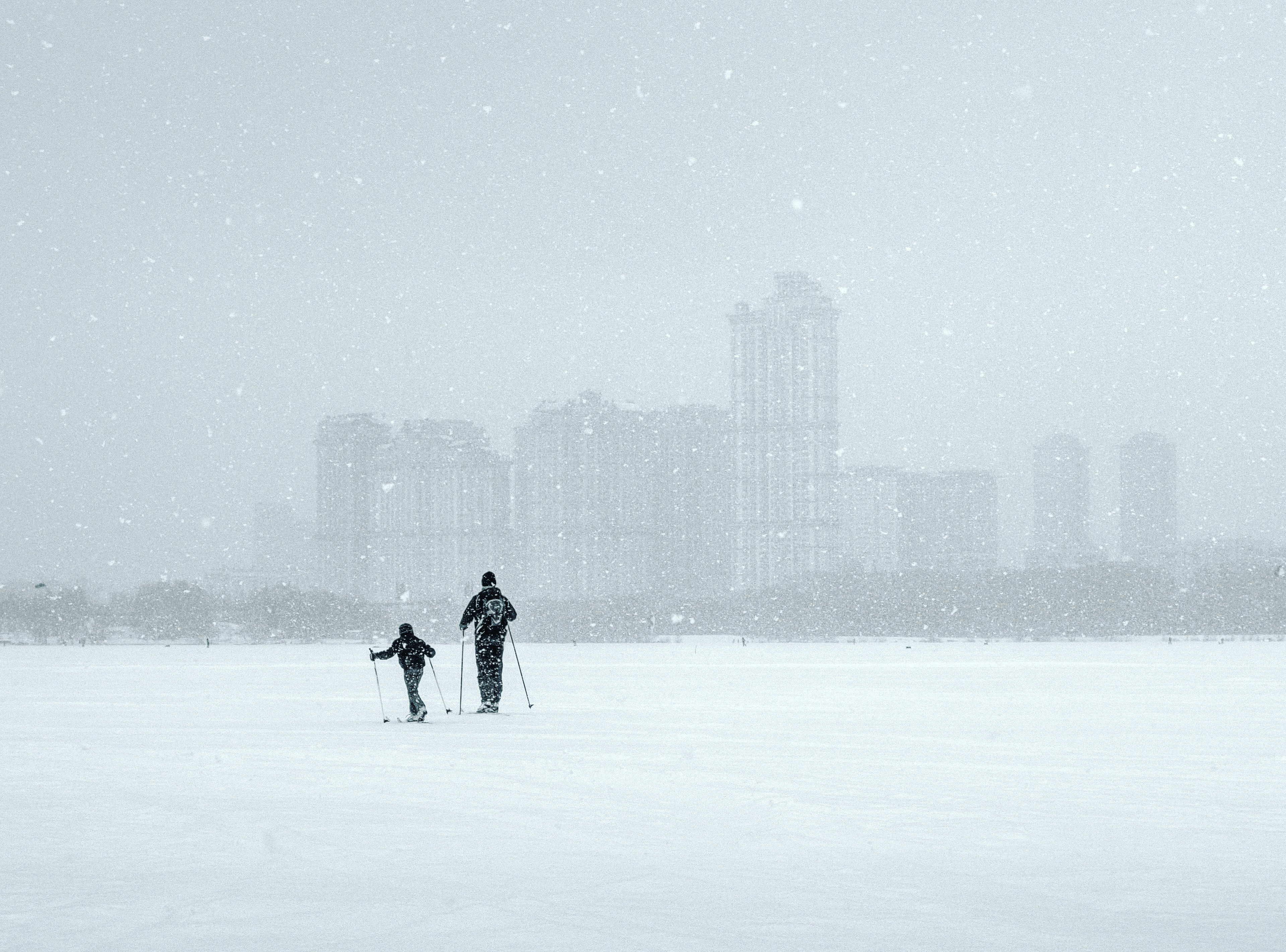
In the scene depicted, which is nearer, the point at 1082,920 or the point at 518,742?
the point at 1082,920

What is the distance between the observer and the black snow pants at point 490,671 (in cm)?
2216

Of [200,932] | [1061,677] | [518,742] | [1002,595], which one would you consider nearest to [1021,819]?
[200,932]

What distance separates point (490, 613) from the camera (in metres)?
21.7

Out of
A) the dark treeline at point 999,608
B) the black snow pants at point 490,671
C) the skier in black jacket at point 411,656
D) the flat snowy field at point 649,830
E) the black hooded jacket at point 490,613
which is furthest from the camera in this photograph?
the dark treeline at point 999,608

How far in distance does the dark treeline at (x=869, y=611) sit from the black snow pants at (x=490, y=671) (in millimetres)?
145894

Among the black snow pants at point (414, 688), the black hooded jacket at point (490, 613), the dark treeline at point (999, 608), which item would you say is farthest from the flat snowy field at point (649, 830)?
the dark treeline at point (999, 608)

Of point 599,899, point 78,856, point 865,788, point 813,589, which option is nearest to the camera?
point 599,899

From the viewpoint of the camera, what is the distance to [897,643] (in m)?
140

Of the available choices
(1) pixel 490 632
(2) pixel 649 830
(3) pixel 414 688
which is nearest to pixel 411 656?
(3) pixel 414 688

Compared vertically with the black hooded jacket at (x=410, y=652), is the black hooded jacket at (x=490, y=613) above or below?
above

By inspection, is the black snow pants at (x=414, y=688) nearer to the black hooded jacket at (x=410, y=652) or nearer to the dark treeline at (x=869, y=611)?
the black hooded jacket at (x=410, y=652)

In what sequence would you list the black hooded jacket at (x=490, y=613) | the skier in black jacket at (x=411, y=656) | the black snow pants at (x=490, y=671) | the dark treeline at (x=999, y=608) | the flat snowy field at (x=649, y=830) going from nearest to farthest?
the flat snowy field at (x=649, y=830) < the skier in black jacket at (x=411, y=656) < the black hooded jacket at (x=490, y=613) < the black snow pants at (x=490, y=671) < the dark treeline at (x=999, y=608)

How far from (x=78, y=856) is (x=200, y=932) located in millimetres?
2562

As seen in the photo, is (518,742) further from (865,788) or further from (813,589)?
(813,589)
